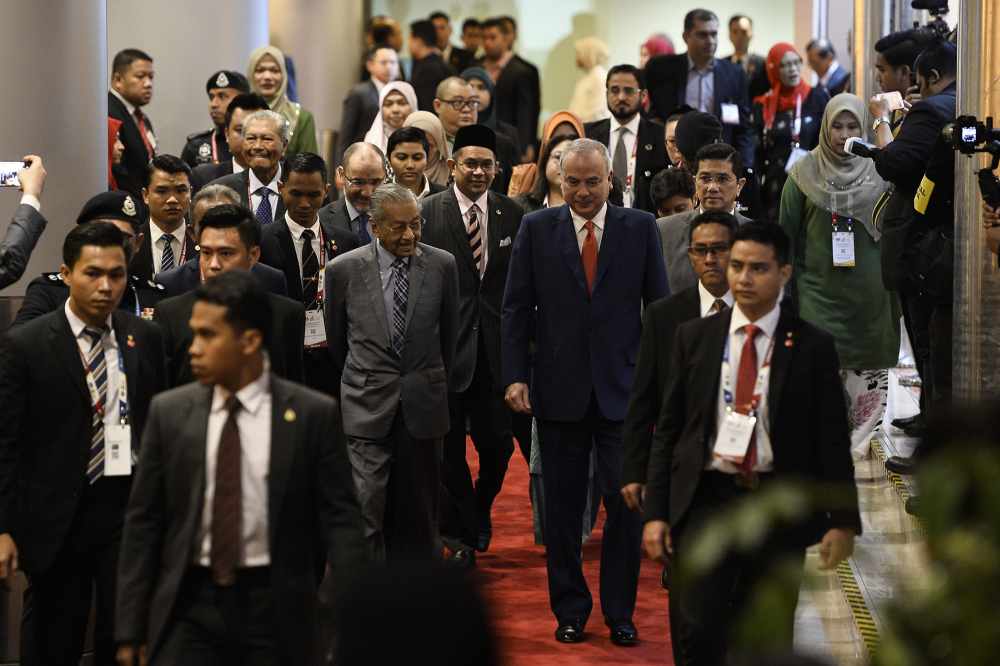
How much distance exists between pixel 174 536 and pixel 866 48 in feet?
38.0

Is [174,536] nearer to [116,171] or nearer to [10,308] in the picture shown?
[10,308]

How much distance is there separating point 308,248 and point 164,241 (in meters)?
0.65

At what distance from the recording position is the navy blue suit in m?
6.85

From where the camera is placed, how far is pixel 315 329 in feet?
24.5

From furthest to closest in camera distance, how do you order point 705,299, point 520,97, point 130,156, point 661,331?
point 520,97 < point 130,156 < point 705,299 < point 661,331

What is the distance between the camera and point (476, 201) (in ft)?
27.5

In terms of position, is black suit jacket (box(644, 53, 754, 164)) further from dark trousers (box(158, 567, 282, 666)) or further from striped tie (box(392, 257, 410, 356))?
dark trousers (box(158, 567, 282, 666))

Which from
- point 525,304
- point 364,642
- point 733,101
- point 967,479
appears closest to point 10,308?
point 525,304

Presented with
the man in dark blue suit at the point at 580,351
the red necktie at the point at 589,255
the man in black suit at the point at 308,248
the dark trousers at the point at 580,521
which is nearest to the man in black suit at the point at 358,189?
the man in black suit at the point at 308,248

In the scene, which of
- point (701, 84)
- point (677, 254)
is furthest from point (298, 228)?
point (701, 84)

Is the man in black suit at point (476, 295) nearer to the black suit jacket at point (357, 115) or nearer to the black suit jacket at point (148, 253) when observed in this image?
the black suit jacket at point (148, 253)

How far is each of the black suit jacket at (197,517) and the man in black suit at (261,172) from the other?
4.18 m

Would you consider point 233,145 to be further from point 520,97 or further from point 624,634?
point 520,97

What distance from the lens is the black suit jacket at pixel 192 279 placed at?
6652 mm
